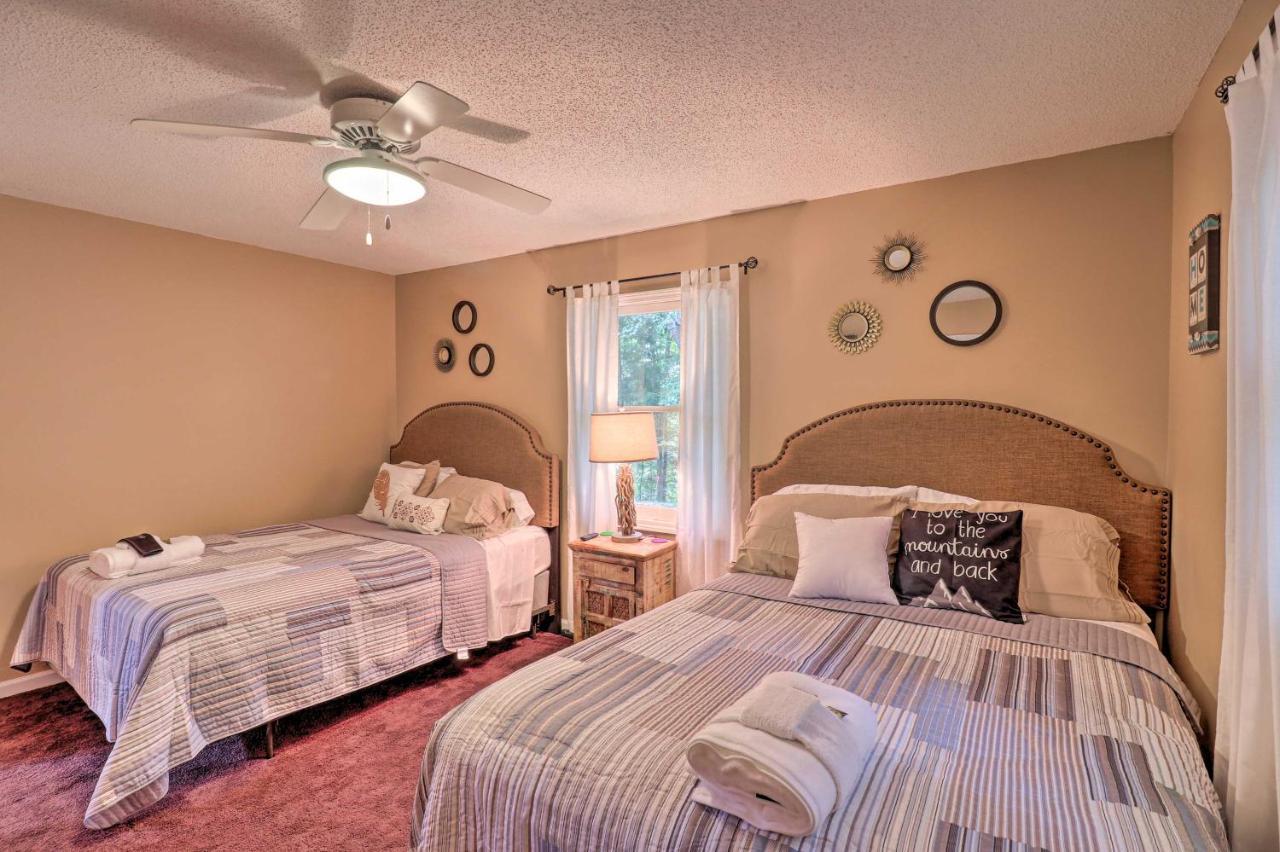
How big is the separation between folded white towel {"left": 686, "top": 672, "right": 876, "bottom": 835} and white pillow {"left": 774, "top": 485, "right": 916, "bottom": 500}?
153 centimetres

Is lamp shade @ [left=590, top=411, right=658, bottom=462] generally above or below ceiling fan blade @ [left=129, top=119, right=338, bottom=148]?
Result: below

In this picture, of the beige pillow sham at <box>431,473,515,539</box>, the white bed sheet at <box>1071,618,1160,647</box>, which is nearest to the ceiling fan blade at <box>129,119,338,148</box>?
the beige pillow sham at <box>431,473,515,539</box>

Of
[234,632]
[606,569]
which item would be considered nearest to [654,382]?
[606,569]

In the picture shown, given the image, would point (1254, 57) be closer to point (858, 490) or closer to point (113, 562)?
point (858, 490)

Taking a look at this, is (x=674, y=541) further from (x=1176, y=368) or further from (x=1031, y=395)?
(x=1176, y=368)

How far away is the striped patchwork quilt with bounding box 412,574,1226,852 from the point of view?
1.11 m

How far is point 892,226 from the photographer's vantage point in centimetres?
292

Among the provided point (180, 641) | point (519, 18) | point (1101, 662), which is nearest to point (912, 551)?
point (1101, 662)

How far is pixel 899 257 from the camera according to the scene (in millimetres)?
2902

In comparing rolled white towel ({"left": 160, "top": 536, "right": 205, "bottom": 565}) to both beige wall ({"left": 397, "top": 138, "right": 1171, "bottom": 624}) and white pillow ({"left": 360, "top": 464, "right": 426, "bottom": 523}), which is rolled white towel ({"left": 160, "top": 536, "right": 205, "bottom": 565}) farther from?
beige wall ({"left": 397, "top": 138, "right": 1171, "bottom": 624})

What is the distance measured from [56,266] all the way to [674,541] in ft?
11.4

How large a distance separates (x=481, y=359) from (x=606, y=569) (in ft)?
6.08

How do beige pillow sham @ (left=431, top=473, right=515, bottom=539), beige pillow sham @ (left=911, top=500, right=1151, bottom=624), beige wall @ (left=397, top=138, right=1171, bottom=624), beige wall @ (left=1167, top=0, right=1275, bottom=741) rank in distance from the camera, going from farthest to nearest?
1. beige pillow sham @ (left=431, top=473, right=515, bottom=539)
2. beige wall @ (left=397, top=138, right=1171, bottom=624)
3. beige pillow sham @ (left=911, top=500, right=1151, bottom=624)
4. beige wall @ (left=1167, top=0, right=1275, bottom=741)

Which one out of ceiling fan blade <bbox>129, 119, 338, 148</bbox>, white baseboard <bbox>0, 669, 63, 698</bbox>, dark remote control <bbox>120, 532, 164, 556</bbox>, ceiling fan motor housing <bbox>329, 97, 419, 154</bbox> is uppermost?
ceiling fan motor housing <bbox>329, 97, 419, 154</bbox>
